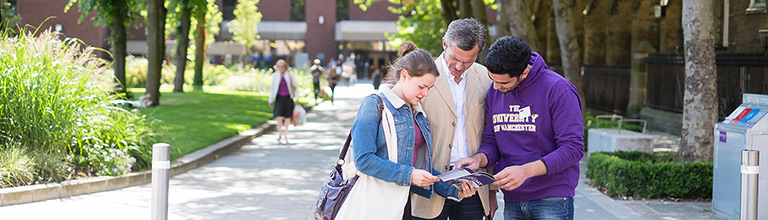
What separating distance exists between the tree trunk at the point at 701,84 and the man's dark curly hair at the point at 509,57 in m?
6.84

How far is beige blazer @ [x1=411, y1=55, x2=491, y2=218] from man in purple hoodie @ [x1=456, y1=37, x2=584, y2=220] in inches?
4.2

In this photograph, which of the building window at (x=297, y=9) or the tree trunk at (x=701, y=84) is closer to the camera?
the tree trunk at (x=701, y=84)

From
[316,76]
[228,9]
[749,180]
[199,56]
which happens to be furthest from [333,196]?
[228,9]

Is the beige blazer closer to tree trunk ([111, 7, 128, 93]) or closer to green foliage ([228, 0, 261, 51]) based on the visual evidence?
tree trunk ([111, 7, 128, 93])

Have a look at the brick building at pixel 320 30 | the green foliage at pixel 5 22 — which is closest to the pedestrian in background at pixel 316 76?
the green foliage at pixel 5 22

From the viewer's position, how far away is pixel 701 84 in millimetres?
10477

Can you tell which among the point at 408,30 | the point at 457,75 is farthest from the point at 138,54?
the point at 457,75

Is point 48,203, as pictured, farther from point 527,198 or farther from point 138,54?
point 138,54

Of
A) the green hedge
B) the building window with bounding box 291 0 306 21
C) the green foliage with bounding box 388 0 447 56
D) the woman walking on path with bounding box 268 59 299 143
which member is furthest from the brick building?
the green hedge

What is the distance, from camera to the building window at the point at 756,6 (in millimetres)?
19913

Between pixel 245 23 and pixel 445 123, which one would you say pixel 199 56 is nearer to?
pixel 245 23

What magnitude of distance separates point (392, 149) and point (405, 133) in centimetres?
10

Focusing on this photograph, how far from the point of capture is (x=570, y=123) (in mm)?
4312

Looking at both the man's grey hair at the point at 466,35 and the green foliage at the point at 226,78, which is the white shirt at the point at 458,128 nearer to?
the man's grey hair at the point at 466,35
